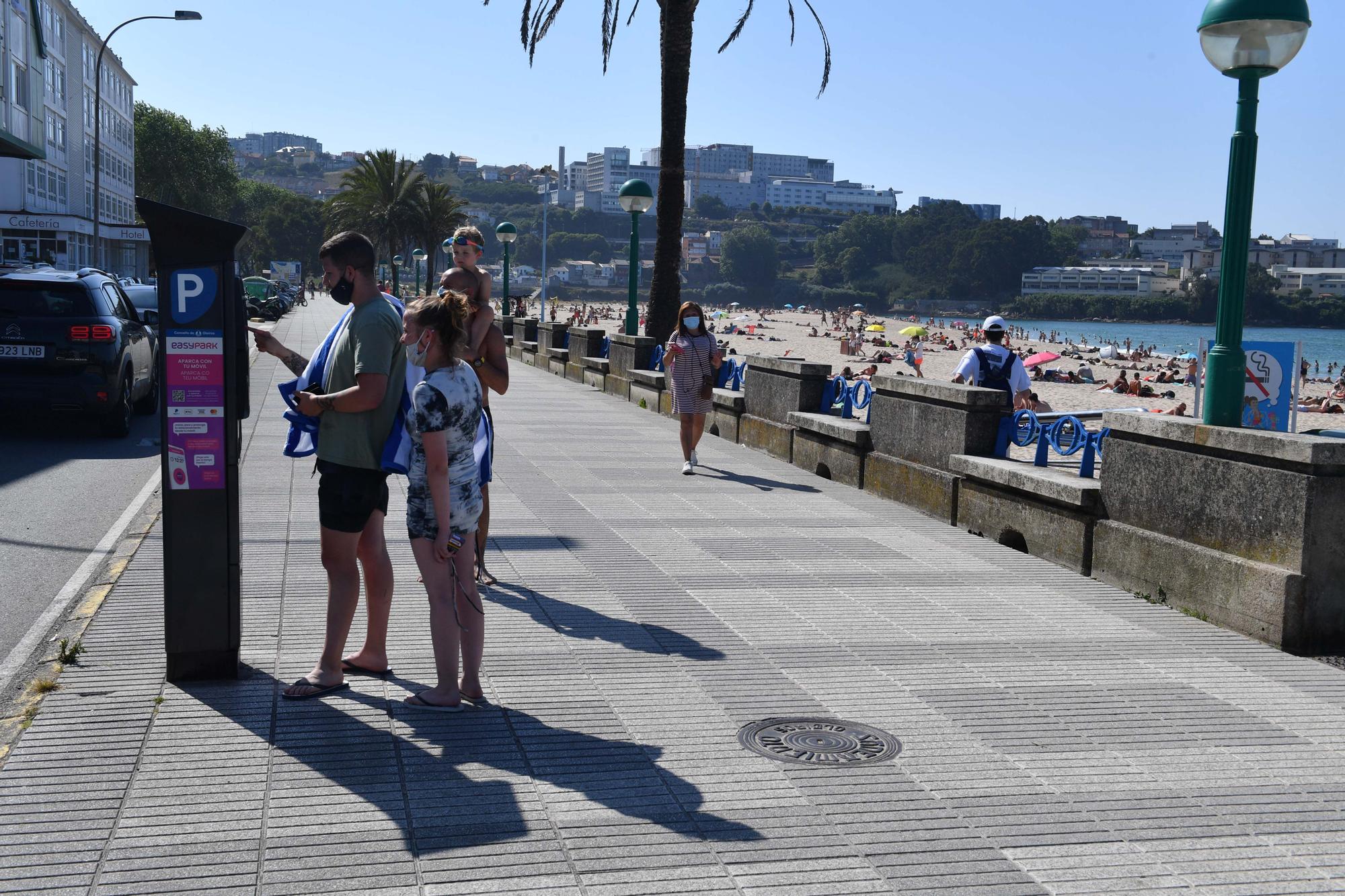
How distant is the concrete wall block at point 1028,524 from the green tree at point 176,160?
95625 millimetres

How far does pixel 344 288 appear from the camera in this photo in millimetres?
4809

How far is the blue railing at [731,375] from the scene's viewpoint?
15555mm

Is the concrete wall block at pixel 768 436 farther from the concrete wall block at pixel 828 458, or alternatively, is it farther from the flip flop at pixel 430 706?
the flip flop at pixel 430 706

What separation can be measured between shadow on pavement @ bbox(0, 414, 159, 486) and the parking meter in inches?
247

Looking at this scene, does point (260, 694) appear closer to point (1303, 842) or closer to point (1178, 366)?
point (1303, 842)

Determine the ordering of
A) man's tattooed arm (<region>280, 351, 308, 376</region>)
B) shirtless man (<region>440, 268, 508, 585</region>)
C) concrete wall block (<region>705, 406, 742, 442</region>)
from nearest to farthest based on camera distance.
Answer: man's tattooed arm (<region>280, 351, 308, 376</region>)
shirtless man (<region>440, 268, 508, 585</region>)
concrete wall block (<region>705, 406, 742, 442</region>)

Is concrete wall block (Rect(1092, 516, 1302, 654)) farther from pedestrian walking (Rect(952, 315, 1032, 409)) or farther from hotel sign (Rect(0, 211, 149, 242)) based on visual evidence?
hotel sign (Rect(0, 211, 149, 242))

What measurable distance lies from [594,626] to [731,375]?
9827mm

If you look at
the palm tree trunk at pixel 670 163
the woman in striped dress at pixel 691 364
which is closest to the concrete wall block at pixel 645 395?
the palm tree trunk at pixel 670 163

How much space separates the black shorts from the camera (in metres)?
4.82

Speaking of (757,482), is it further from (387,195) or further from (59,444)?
(387,195)

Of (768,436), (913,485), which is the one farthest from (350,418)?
(768,436)

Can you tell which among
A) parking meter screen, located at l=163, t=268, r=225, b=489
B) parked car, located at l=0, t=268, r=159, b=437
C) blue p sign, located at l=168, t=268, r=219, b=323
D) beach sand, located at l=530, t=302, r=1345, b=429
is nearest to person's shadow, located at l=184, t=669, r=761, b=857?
parking meter screen, located at l=163, t=268, r=225, b=489

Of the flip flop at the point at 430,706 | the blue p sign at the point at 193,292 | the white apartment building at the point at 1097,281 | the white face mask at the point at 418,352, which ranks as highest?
the white apartment building at the point at 1097,281
